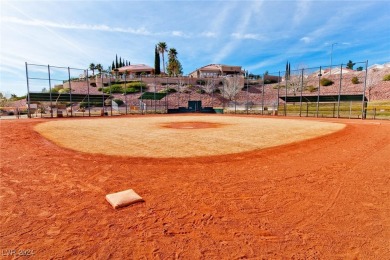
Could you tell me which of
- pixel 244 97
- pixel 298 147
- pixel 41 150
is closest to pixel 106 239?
pixel 41 150

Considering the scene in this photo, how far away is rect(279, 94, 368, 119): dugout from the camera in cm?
2560

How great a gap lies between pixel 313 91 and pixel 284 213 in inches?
2112

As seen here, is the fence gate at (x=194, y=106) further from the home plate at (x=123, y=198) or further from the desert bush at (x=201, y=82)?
the home plate at (x=123, y=198)

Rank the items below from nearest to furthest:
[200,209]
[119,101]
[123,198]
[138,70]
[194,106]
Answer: [200,209] → [123,198] → [194,106] → [119,101] → [138,70]

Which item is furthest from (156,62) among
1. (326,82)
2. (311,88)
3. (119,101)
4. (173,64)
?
(326,82)

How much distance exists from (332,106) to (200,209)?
33.1 metres

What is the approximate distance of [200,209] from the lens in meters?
3.47

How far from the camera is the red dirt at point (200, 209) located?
101 inches

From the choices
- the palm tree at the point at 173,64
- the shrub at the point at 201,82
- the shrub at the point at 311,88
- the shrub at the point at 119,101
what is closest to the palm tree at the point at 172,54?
the palm tree at the point at 173,64

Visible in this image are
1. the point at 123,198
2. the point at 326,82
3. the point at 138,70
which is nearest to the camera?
the point at 123,198

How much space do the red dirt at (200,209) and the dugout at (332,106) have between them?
80.8 ft

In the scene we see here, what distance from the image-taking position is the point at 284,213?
3.36 m

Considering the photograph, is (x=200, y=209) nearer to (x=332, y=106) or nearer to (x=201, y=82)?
(x=332, y=106)

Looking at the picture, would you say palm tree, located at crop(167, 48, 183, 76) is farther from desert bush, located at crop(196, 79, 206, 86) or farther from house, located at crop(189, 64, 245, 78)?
desert bush, located at crop(196, 79, 206, 86)
